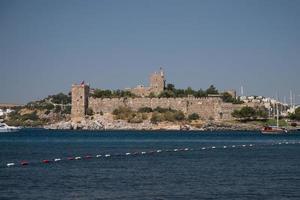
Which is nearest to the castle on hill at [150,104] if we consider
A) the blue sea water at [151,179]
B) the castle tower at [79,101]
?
the castle tower at [79,101]

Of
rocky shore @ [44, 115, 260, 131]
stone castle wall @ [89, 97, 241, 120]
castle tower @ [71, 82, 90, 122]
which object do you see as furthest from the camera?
castle tower @ [71, 82, 90, 122]

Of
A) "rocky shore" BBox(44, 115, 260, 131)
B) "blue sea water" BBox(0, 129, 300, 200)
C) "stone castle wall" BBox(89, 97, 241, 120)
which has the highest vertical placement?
"stone castle wall" BBox(89, 97, 241, 120)

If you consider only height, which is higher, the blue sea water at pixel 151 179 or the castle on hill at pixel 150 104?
the castle on hill at pixel 150 104

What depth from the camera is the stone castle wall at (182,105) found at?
5292 inches

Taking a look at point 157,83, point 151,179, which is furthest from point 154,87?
point 151,179

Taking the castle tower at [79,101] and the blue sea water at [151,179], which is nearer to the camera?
the blue sea water at [151,179]

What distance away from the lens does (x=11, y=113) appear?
600 feet

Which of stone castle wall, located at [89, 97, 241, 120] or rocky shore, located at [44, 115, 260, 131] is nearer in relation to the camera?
rocky shore, located at [44, 115, 260, 131]

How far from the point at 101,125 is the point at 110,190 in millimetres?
111876

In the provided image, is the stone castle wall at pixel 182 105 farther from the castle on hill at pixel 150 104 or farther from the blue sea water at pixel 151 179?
the blue sea water at pixel 151 179

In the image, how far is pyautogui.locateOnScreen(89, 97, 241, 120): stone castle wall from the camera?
441ft

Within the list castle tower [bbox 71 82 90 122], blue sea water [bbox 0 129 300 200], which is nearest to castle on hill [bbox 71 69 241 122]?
castle tower [bbox 71 82 90 122]

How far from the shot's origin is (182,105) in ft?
450

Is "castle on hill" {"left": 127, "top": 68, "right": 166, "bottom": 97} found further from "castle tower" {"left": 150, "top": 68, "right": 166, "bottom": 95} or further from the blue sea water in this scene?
the blue sea water
